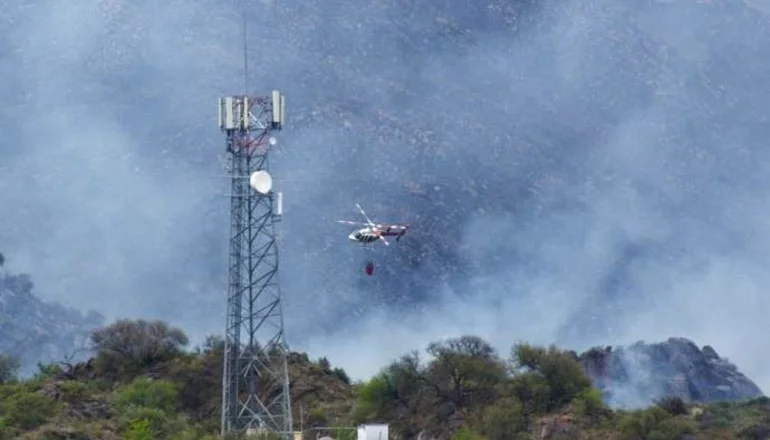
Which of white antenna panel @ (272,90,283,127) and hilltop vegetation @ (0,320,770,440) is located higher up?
white antenna panel @ (272,90,283,127)

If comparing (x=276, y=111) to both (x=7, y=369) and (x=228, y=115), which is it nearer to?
(x=228, y=115)

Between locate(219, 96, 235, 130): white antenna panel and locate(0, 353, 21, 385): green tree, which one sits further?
locate(0, 353, 21, 385): green tree

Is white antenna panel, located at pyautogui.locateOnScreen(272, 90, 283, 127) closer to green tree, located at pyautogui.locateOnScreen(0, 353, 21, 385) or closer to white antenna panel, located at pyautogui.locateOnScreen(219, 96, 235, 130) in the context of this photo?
white antenna panel, located at pyautogui.locateOnScreen(219, 96, 235, 130)

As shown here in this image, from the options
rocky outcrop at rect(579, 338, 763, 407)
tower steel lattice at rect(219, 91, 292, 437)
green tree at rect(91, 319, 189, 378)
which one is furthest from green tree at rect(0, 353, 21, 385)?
rocky outcrop at rect(579, 338, 763, 407)

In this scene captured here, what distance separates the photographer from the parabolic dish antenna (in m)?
90.9

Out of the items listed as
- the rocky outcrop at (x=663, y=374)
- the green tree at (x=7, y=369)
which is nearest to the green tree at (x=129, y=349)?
the green tree at (x=7, y=369)

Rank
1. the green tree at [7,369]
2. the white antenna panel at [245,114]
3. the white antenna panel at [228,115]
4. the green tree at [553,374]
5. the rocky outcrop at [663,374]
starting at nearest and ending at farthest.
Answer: the white antenna panel at [228,115] → the white antenna panel at [245,114] → the green tree at [553,374] → the green tree at [7,369] → the rocky outcrop at [663,374]

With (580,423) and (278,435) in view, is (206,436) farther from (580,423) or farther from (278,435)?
(580,423)

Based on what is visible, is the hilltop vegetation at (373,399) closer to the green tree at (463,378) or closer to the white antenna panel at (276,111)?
the green tree at (463,378)

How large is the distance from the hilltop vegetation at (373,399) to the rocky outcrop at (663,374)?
50.4ft

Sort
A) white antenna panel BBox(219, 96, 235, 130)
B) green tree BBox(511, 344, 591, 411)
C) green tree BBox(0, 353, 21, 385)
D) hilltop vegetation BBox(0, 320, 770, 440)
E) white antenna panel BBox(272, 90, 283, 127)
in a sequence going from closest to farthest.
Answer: white antenna panel BBox(272, 90, 283, 127)
white antenna panel BBox(219, 96, 235, 130)
hilltop vegetation BBox(0, 320, 770, 440)
green tree BBox(511, 344, 591, 411)
green tree BBox(0, 353, 21, 385)

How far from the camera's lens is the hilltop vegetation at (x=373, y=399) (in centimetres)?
9562

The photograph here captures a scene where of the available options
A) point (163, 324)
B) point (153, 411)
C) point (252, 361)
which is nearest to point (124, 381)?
point (163, 324)

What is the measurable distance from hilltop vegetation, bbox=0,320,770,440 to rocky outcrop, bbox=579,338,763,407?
1536 centimetres
